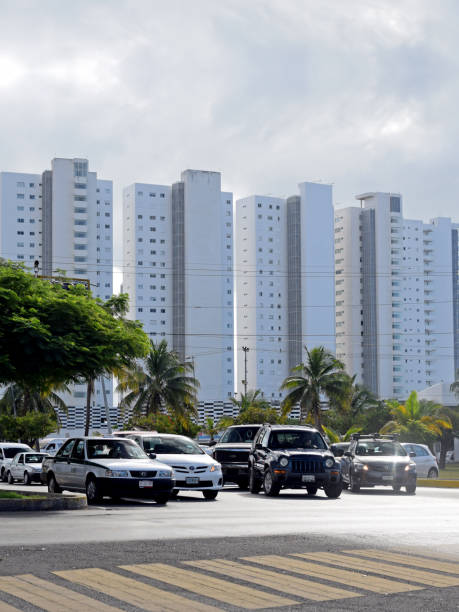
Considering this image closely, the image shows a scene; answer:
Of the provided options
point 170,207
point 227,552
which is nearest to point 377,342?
point 170,207

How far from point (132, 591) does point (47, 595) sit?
0.74m

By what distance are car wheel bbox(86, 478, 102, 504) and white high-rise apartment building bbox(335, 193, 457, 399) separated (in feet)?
472

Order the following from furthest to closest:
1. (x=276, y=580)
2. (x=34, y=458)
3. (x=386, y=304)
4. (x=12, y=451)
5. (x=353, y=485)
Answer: (x=386, y=304), (x=12, y=451), (x=34, y=458), (x=353, y=485), (x=276, y=580)

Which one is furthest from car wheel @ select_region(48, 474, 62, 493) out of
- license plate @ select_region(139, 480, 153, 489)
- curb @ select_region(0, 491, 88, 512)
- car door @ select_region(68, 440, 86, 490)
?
curb @ select_region(0, 491, 88, 512)

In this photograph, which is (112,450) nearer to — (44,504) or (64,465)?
(64,465)

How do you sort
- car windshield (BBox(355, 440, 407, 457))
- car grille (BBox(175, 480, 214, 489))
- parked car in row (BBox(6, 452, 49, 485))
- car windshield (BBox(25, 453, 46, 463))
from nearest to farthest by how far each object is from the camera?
car grille (BBox(175, 480, 214, 489)) → car windshield (BBox(355, 440, 407, 457)) → parked car in row (BBox(6, 452, 49, 485)) → car windshield (BBox(25, 453, 46, 463))

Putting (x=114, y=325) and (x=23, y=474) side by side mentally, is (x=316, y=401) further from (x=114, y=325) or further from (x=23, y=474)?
(x=114, y=325)

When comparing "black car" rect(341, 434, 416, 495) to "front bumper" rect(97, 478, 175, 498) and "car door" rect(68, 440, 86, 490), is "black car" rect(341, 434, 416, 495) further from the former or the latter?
"car door" rect(68, 440, 86, 490)

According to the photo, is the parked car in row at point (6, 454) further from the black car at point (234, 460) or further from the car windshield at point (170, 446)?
the car windshield at point (170, 446)

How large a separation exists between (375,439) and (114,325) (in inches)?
426

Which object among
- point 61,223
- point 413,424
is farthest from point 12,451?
point 61,223

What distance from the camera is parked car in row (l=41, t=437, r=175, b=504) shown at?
21328mm

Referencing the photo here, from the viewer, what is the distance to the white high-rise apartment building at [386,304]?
169 metres

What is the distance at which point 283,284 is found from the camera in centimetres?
16000
